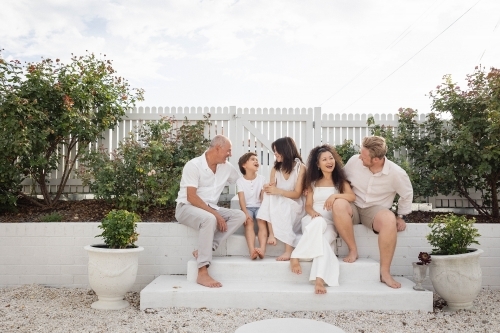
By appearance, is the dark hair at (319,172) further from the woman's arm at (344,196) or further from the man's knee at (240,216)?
the man's knee at (240,216)

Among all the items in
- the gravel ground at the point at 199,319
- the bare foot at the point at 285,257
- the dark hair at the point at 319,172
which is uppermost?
the dark hair at the point at 319,172

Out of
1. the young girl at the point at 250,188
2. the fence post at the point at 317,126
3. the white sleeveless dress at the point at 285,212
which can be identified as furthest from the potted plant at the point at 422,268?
the fence post at the point at 317,126

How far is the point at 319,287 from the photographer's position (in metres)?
3.74

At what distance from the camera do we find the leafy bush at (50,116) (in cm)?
566

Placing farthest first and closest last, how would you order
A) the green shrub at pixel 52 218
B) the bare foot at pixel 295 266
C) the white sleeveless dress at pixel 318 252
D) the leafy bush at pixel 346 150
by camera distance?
the leafy bush at pixel 346 150
the green shrub at pixel 52 218
the bare foot at pixel 295 266
the white sleeveless dress at pixel 318 252

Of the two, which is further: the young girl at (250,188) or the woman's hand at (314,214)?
the young girl at (250,188)

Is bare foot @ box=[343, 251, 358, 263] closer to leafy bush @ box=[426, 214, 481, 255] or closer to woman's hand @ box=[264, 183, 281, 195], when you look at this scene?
leafy bush @ box=[426, 214, 481, 255]

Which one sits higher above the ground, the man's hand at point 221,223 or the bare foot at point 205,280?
the man's hand at point 221,223

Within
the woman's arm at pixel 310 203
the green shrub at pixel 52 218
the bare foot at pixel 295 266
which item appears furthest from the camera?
the green shrub at pixel 52 218

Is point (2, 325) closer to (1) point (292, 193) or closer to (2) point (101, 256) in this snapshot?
(2) point (101, 256)

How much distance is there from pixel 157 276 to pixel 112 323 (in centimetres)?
110

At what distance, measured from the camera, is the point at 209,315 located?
3607 millimetres

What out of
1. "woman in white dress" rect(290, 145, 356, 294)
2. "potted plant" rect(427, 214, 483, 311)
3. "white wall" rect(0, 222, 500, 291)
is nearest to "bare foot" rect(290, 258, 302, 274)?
"woman in white dress" rect(290, 145, 356, 294)

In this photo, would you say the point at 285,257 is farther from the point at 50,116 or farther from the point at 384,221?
the point at 50,116
